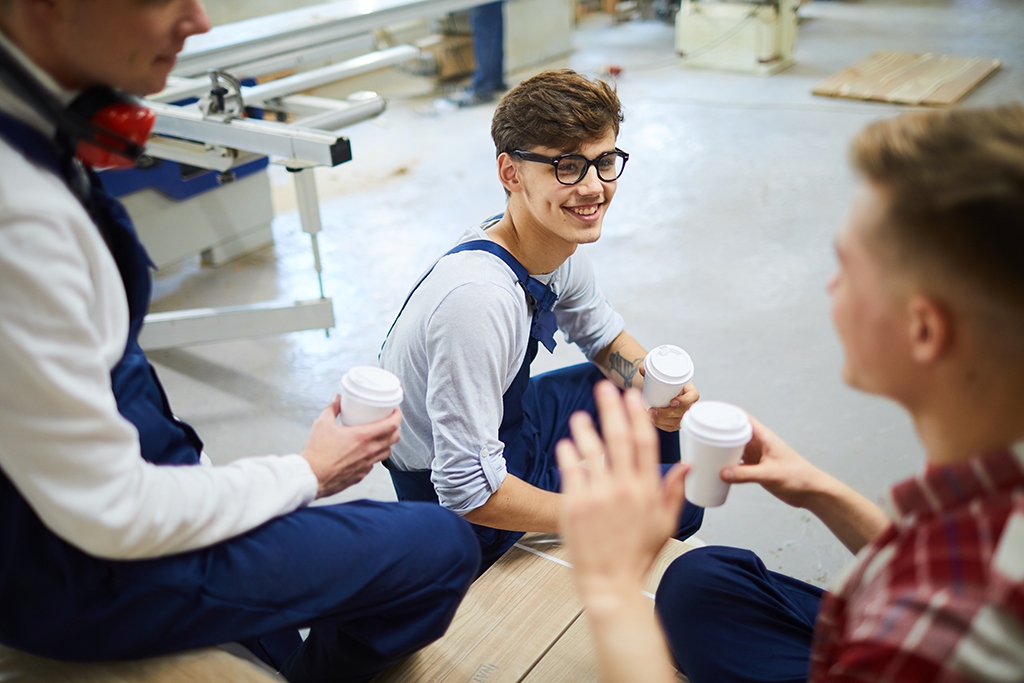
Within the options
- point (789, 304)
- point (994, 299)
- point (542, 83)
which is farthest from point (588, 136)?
point (789, 304)

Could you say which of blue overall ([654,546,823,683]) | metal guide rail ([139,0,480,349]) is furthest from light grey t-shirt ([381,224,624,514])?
metal guide rail ([139,0,480,349])

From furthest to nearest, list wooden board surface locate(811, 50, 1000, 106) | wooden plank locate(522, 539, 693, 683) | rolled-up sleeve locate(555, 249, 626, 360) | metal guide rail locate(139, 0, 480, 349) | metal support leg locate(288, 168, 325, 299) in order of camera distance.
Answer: wooden board surface locate(811, 50, 1000, 106)
metal support leg locate(288, 168, 325, 299)
metal guide rail locate(139, 0, 480, 349)
rolled-up sleeve locate(555, 249, 626, 360)
wooden plank locate(522, 539, 693, 683)

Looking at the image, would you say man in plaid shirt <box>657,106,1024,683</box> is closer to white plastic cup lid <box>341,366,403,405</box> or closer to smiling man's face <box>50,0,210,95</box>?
white plastic cup lid <box>341,366,403,405</box>

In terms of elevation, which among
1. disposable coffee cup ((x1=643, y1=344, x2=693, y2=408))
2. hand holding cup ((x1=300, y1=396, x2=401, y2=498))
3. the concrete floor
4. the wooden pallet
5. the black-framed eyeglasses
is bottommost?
the concrete floor

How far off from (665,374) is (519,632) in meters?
0.59

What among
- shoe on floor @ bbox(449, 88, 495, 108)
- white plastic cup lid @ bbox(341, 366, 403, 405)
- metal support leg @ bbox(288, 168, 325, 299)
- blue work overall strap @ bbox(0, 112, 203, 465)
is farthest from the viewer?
shoe on floor @ bbox(449, 88, 495, 108)

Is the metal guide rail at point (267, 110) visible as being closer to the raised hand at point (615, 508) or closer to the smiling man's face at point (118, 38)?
the smiling man's face at point (118, 38)

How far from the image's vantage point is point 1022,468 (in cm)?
80

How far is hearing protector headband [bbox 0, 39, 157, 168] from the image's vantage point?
100 cm

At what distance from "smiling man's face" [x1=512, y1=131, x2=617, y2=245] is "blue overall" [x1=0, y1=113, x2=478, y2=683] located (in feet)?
2.28

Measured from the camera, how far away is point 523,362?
186 centimetres

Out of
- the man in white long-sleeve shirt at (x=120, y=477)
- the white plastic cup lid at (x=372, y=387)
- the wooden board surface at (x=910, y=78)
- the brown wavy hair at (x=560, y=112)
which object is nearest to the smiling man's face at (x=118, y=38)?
Answer: the man in white long-sleeve shirt at (x=120, y=477)

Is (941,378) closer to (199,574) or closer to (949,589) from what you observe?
(949,589)

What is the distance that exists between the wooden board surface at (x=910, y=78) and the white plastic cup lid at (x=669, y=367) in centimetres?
500
